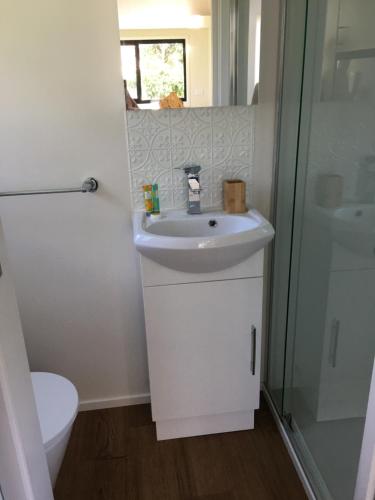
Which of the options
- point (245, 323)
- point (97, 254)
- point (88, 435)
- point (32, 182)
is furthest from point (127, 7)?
point (88, 435)

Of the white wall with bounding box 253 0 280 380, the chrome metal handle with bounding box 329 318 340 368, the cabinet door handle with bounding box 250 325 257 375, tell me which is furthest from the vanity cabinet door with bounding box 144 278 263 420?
the white wall with bounding box 253 0 280 380

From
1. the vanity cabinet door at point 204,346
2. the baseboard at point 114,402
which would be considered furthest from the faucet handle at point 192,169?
the baseboard at point 114,402

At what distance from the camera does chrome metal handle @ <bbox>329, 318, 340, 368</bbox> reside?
1.38m

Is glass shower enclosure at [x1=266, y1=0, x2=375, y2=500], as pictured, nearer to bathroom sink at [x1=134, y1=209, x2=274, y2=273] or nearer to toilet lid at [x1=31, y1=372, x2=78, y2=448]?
bathroom sink at [x1=134, y1=209, x2=274, y2=273]

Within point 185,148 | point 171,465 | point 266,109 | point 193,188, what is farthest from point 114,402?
point 266,109

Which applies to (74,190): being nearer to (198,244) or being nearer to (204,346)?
(198,244)

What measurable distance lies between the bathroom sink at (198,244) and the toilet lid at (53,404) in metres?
0.59

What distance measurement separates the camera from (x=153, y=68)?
5.19 ft

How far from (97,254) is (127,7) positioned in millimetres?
980

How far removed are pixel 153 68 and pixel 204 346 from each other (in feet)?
3.70

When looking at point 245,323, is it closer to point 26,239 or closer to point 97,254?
point 97,254

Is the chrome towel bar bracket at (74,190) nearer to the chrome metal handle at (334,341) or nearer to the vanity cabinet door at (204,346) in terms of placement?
the vanity cabinet door at (204,346)

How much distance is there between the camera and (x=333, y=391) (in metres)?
1.44

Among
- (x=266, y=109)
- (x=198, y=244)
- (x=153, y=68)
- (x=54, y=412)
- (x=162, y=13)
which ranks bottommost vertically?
(x=54, y=412)
